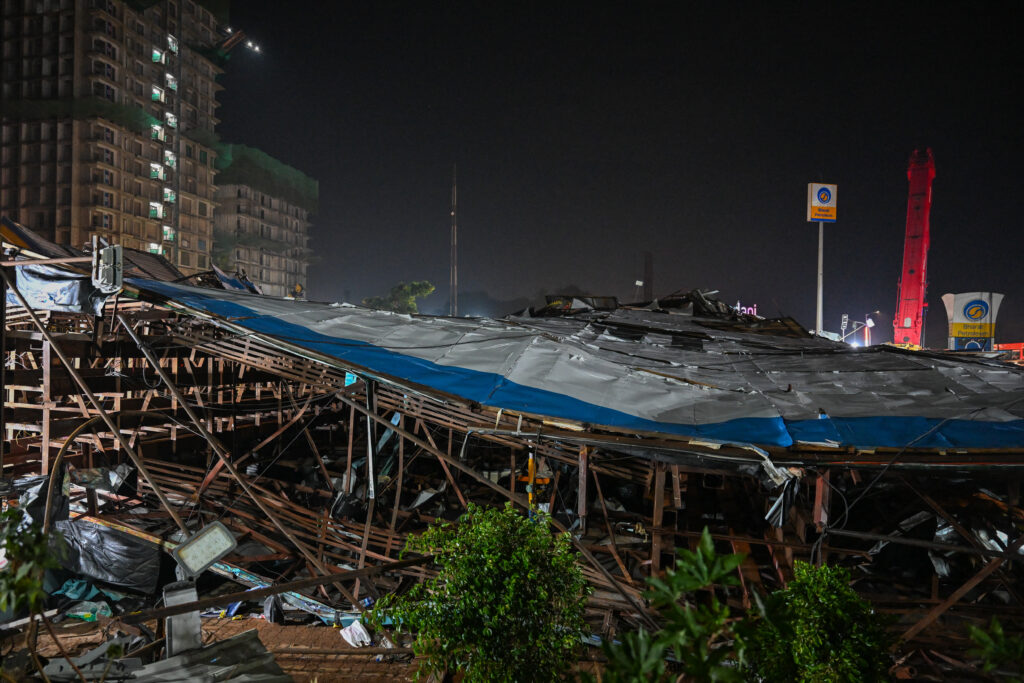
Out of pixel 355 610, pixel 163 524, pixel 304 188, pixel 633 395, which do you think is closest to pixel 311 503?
pixel 163 524

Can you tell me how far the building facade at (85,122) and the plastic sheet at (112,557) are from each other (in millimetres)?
43960

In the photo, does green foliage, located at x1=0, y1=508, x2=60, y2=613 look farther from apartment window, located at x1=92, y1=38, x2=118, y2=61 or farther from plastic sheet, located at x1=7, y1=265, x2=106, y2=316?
apartment window, located at x1=92, y1=38, x2=118, y2=61

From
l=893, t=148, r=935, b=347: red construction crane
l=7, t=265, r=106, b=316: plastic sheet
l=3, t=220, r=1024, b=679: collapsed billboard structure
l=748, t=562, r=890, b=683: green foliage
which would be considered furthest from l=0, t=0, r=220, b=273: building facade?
l=893, t=148, r=935, b=347: red construction crane

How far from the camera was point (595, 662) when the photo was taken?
20.1ft

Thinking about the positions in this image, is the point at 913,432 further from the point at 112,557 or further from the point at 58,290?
the point at 112,557

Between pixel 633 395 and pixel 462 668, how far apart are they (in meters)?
3.55

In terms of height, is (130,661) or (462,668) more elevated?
(462,668)

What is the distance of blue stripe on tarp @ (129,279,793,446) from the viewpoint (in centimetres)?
525

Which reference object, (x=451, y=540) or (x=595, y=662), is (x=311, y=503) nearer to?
(x=595, y=662)

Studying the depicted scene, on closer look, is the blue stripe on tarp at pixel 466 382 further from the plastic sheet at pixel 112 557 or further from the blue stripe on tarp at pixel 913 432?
the plastic sheet at pixel 112 557

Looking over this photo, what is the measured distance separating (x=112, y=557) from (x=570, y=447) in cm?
816

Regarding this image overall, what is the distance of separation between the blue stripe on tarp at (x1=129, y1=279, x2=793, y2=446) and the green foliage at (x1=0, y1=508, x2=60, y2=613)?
3565mm

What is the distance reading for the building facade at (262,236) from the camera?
234ft

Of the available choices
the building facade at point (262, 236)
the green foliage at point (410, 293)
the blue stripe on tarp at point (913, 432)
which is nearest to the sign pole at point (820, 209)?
the blue stripe on tarp at point (913, 432)
